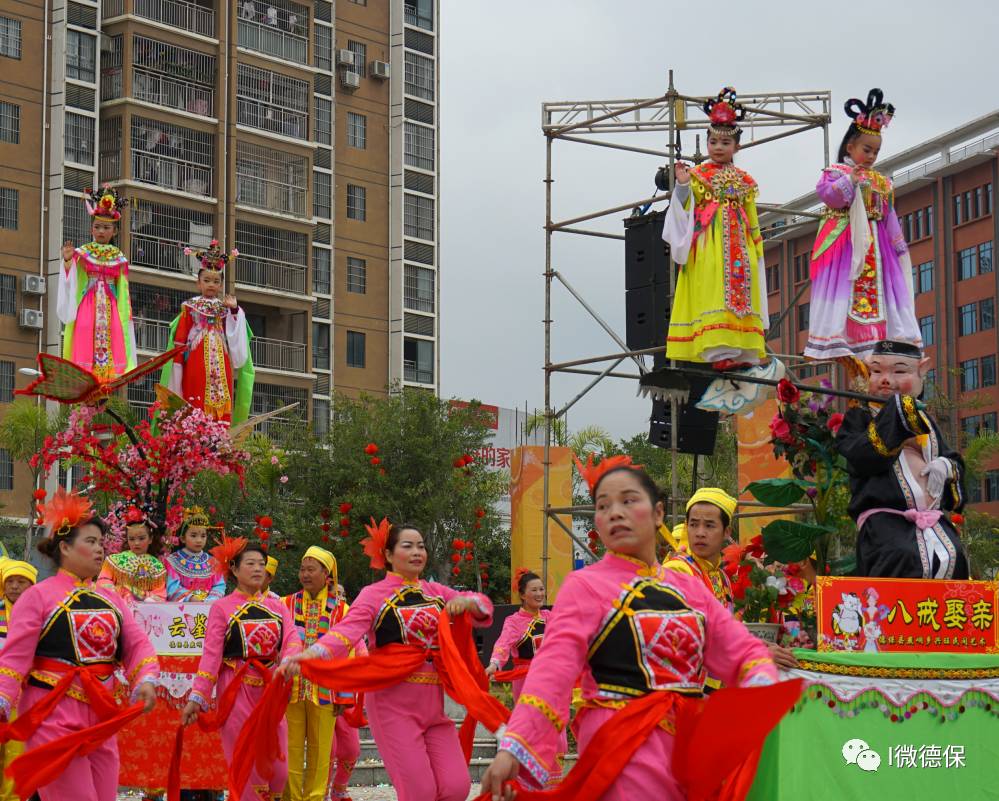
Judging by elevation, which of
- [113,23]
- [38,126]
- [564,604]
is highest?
[113,23]

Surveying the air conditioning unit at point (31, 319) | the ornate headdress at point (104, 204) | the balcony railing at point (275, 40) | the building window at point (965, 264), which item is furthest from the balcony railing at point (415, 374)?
the ornate headdress at point (104, 204)

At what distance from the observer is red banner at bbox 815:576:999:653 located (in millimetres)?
7508

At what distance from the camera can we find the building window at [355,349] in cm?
4762

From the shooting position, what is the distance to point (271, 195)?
45.1m

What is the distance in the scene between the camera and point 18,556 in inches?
1410

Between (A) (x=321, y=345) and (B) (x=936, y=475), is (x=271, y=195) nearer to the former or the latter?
(A) (x=321, y=345)

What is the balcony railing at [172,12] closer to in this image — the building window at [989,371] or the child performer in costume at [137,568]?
the building window at [989,371]

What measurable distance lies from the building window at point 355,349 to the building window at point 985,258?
18890 mm

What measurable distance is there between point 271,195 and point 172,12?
17.7 feet

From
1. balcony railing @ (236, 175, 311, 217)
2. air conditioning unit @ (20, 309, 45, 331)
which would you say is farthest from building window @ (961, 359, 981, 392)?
air conditioning unit @ (20, 309, 45, 331)

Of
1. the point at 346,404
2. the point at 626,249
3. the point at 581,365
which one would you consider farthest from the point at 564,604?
the point at 346,404

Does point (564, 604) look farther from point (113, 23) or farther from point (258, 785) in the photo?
point (113, 23)

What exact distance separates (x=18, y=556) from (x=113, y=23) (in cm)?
1437

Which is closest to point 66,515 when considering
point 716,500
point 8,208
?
point 716,500
